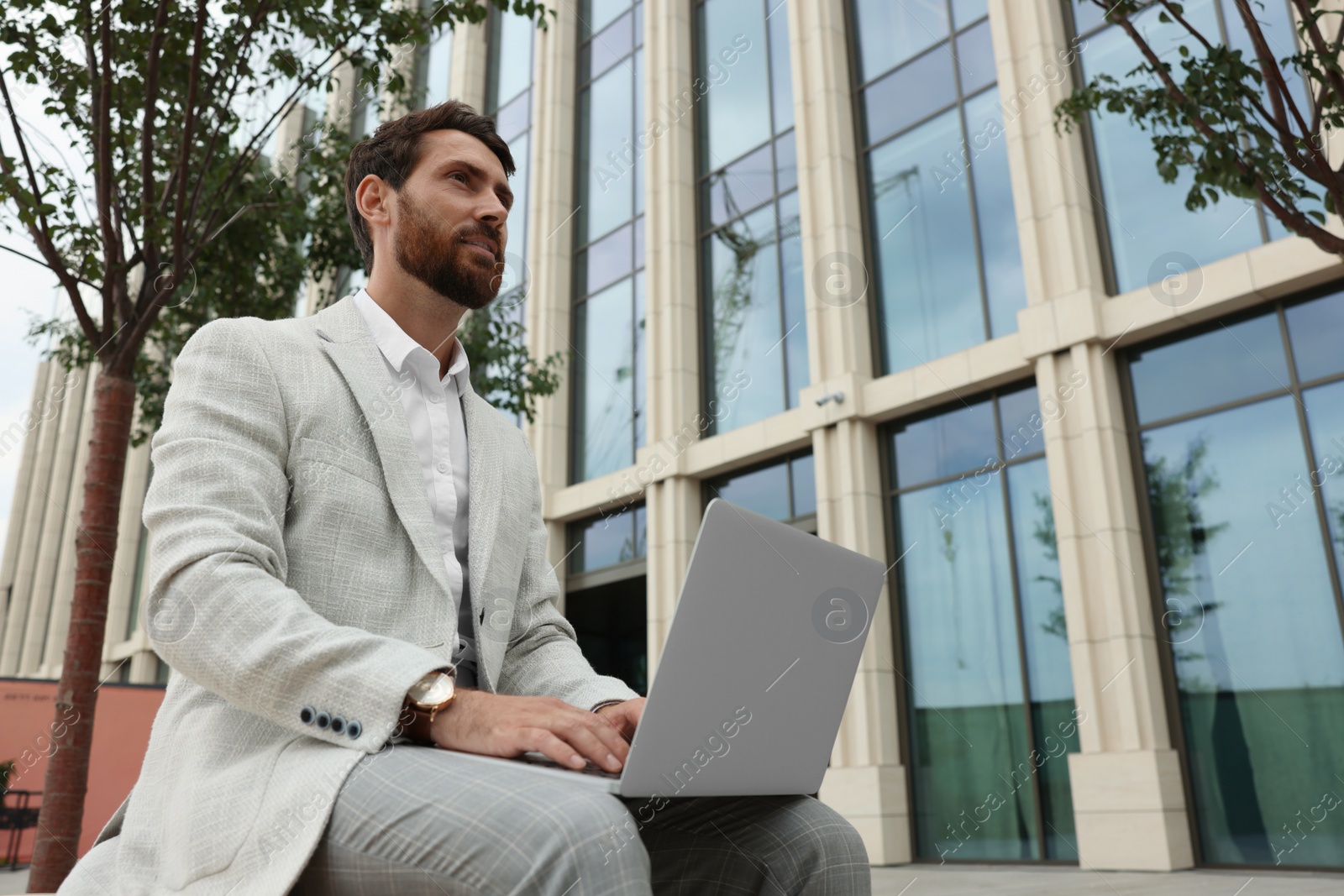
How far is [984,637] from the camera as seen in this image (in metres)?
11.4

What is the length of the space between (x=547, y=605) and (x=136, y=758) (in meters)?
12.8

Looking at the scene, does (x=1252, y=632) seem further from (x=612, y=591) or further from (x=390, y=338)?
(x=612, y=591)

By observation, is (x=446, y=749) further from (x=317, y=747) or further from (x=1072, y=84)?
(x=1072, y=84)

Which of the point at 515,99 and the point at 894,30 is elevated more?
the point at 515,99

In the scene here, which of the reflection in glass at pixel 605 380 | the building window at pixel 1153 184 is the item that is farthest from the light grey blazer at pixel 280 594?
the reflection in glass at pixel 605 380

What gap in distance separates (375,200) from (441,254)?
263 millimetres

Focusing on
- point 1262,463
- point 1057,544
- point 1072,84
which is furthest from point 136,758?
point 1072,84

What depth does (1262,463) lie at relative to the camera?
9688 mm

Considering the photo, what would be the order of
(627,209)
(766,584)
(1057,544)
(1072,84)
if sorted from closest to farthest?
1. (766,584)
2. (1057,544)
3. (1072,84)
4. (627,209)

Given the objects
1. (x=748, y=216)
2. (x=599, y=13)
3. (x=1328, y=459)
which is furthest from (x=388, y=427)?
(x=599, y=13)

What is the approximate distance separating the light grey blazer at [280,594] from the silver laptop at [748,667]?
0.26 metres

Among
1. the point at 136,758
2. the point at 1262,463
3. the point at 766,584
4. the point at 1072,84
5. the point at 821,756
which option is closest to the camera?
the point at 766,584

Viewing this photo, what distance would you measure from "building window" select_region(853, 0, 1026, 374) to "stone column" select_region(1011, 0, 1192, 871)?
0.61 metres

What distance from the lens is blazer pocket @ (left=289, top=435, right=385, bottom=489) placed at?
1764 millimetres
